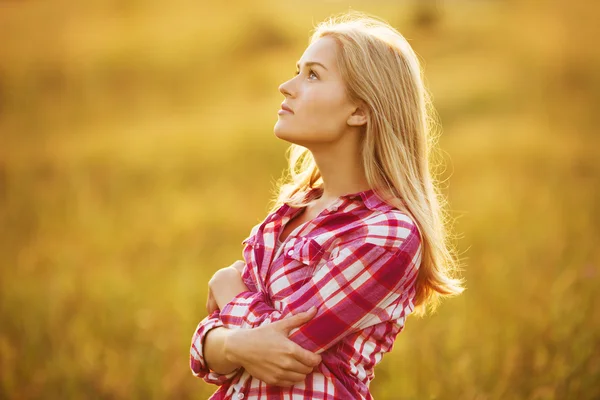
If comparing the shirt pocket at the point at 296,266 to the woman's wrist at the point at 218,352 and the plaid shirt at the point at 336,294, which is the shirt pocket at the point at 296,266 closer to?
the plaid shirt at the point at 336,294

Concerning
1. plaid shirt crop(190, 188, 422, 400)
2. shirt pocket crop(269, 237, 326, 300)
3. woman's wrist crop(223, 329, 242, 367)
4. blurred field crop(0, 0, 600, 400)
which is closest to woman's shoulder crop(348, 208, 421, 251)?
plaid shirt crop(190, 188, 422, 400)

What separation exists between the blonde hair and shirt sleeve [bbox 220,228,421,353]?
0.18 meters

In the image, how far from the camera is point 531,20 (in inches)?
247

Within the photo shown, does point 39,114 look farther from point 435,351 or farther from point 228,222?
point 435,351

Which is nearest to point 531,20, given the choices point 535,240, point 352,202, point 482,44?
point 482,44

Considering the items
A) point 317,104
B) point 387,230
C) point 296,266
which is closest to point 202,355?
point 296,266

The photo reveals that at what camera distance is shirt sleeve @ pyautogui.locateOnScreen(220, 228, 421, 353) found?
182 centimetres

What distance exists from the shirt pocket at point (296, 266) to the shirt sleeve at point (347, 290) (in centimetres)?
5

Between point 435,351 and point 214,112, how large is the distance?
279cm

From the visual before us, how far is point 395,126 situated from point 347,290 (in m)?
0.51

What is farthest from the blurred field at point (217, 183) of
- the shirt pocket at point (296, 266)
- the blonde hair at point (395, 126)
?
the shirt pocket at point (296, 266)

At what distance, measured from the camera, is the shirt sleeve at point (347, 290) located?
1817 mm

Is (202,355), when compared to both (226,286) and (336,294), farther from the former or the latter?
(336,294)

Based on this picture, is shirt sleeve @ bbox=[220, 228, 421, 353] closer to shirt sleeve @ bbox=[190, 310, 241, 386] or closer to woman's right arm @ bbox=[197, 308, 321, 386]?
woman's right arm @ bbox=[197, 308, 321, 386]
